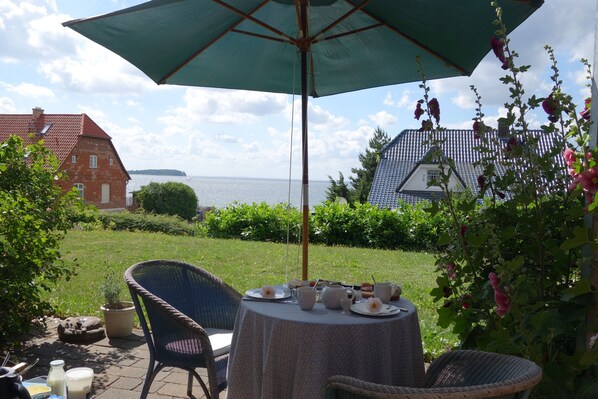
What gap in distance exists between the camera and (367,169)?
36.5m

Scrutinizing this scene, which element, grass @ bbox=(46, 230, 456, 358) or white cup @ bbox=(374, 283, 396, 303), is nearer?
white cup @ bbox=(374, 283, 396, 303)

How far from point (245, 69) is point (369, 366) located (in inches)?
114

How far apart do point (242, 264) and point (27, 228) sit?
169 inches

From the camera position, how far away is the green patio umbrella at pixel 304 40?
2.92m

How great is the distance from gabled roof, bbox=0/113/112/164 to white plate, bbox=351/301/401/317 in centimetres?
2846

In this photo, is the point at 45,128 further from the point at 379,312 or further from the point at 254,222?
the point at 379,312

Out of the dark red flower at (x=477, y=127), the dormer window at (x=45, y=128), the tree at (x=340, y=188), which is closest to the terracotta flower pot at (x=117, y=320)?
the dark red flower at (x=477, y=127)

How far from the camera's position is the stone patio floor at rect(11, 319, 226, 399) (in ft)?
9.50

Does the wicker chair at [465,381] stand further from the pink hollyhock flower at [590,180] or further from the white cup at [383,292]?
the pink hollyhock flower at [590,180]

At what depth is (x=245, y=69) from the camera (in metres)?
4.07

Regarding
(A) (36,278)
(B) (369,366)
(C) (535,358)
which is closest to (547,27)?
(C) (535,358)

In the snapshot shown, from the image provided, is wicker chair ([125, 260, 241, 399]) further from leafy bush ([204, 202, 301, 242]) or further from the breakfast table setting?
leafy bush ([204, 202, 301, 242])

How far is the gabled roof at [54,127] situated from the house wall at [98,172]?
423mm

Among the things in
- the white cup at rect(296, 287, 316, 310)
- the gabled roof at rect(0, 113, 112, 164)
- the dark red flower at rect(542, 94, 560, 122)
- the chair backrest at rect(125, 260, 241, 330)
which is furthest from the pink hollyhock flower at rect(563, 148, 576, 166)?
the gabled roof at rect(0, 113, 112, 164)
